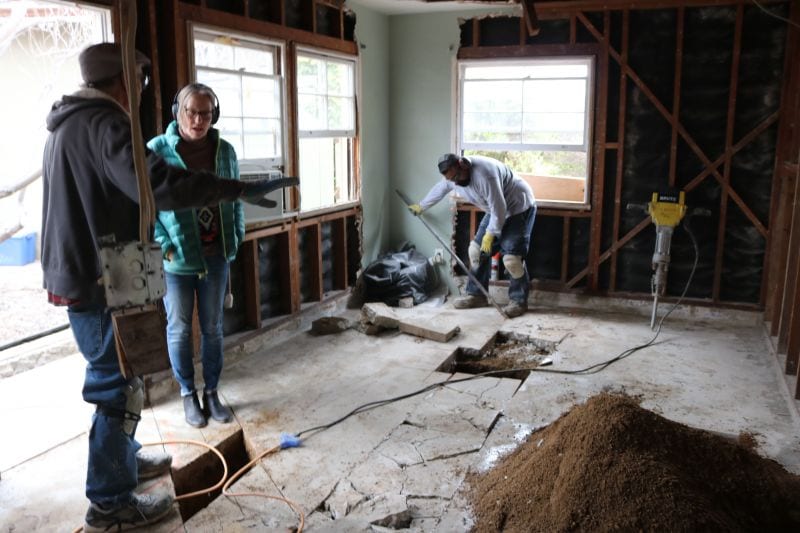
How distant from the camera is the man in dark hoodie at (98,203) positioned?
6.70 ft

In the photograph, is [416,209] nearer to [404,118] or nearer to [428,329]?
[404,118]

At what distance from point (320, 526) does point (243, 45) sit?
10.4ft

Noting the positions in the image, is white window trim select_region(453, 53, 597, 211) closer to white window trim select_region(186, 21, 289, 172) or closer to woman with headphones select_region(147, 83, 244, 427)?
white window trim select_region(186, 21, 289, 172)

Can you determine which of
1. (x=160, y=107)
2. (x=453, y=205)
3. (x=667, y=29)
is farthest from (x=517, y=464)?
(x=667, y=29)

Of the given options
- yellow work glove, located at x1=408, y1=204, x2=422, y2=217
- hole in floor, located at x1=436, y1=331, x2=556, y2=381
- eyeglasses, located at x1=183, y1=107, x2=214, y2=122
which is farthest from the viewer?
yellow work glove, located at x1=408, y1=204, x2=422, y2=217

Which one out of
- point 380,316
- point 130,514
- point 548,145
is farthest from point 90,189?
point 548,145

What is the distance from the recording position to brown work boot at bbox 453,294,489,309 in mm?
5824

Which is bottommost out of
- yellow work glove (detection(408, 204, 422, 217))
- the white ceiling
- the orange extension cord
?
the orange extension cord

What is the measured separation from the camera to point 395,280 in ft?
19.5

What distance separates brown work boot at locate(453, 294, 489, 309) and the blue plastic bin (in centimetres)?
490

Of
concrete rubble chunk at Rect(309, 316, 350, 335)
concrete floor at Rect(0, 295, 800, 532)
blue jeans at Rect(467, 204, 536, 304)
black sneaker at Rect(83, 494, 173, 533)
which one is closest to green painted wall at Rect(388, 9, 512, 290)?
blue jeans at Rect(467, 204, 536, 304)

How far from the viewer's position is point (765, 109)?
203 inches

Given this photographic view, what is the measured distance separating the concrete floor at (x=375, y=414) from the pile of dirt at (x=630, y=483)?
212 mm

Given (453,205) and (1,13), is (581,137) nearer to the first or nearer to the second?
(453,205)
